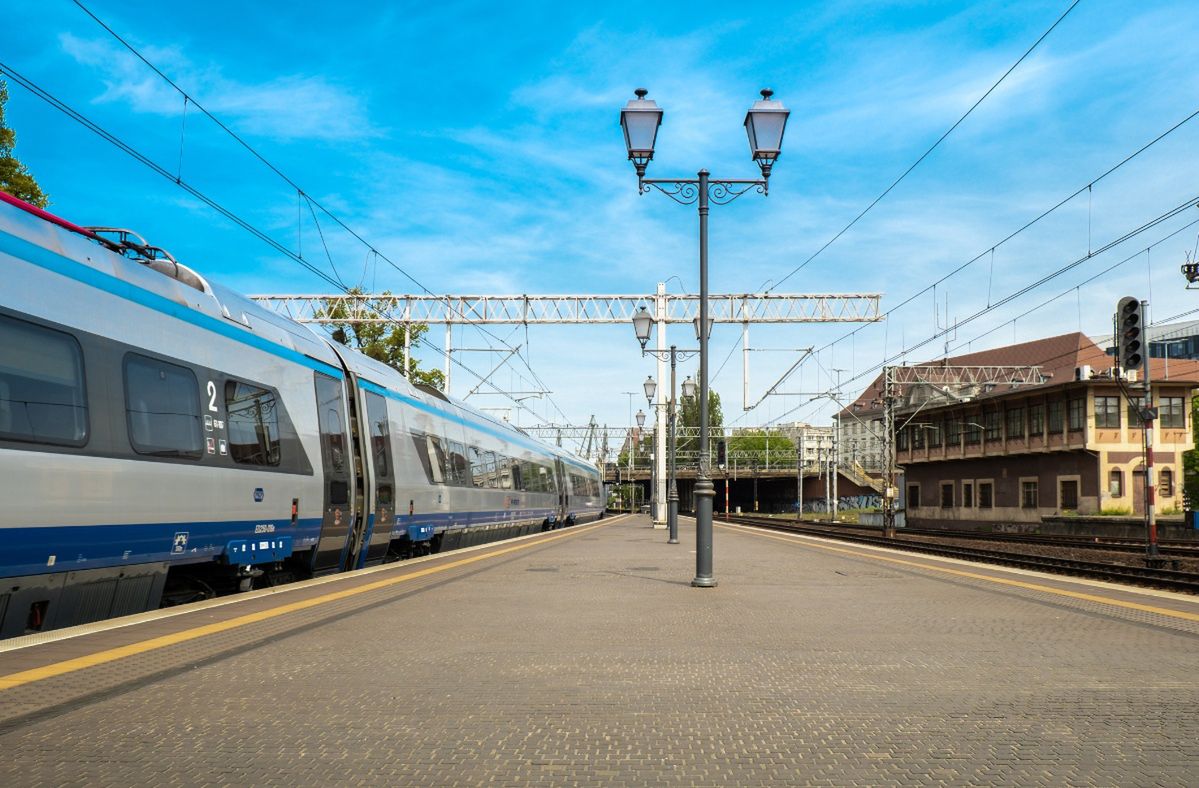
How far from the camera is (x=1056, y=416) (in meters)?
48.8

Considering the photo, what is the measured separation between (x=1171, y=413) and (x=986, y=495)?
10.9m

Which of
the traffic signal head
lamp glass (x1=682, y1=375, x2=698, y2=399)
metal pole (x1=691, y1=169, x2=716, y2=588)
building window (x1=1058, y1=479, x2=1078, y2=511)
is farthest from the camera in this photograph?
building window (x1=1058, y1=479, x2=1078, y2=511)

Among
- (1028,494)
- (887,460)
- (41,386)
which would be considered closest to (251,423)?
(41,386)

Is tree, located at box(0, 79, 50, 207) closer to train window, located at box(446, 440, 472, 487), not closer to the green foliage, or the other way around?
train window, located at box(446, 440, 472, 487)

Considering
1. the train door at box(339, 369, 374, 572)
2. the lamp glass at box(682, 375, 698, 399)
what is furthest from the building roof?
the train door at box(339, 369, 374, 572)

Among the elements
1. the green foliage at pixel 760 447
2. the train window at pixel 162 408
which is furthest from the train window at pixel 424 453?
the green foliage at pixel 760 447

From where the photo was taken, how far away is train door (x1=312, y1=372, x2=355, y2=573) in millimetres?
13500

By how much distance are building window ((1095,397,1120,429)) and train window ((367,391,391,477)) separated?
3981 cm

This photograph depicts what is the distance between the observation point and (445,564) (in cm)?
1598

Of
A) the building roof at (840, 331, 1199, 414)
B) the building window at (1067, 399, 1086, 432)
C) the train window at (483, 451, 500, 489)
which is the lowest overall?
the train window at (483, 451, 500, 489)

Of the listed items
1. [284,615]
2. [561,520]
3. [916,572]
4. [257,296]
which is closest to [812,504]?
[561,520]

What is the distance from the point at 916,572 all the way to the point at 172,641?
12.0 meters

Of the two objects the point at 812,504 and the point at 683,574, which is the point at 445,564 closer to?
the point at 683,574

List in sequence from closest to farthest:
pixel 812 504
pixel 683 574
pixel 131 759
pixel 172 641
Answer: pixel 131 759, pixel 172 641, pixel 683 574, pixel 812 504
